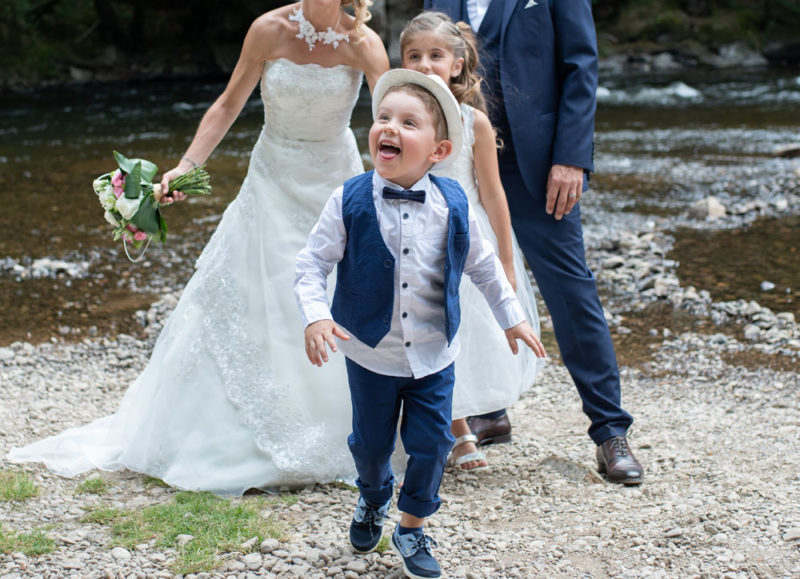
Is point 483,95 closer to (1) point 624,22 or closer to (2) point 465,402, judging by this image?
(2) point 465,402

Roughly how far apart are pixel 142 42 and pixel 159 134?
29.4 ft

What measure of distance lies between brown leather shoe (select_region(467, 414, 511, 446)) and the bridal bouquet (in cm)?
152

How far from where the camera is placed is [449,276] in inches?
94.6

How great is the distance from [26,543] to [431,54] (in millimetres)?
2064

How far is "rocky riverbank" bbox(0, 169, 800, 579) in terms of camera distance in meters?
2.61

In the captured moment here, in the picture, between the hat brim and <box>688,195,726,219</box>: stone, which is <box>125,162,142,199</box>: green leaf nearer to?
the hat brim

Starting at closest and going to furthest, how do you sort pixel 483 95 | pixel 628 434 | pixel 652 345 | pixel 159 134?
pixel 483 95, pixel 628 434, pixel 652 345, pixel 159 134

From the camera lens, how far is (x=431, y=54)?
2.97 metres

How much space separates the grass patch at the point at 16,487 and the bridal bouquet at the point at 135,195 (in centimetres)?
91

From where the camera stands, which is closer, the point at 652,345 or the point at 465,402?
the point at 465,402

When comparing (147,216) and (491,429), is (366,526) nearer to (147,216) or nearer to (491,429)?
(491,429)

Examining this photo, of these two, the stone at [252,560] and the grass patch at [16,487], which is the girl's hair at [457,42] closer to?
the stone at [252,560]

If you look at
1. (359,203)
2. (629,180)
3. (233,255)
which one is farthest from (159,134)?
(359,203)

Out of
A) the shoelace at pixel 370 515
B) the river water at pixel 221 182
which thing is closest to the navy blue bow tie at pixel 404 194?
the shoelace at pixel 370 515
